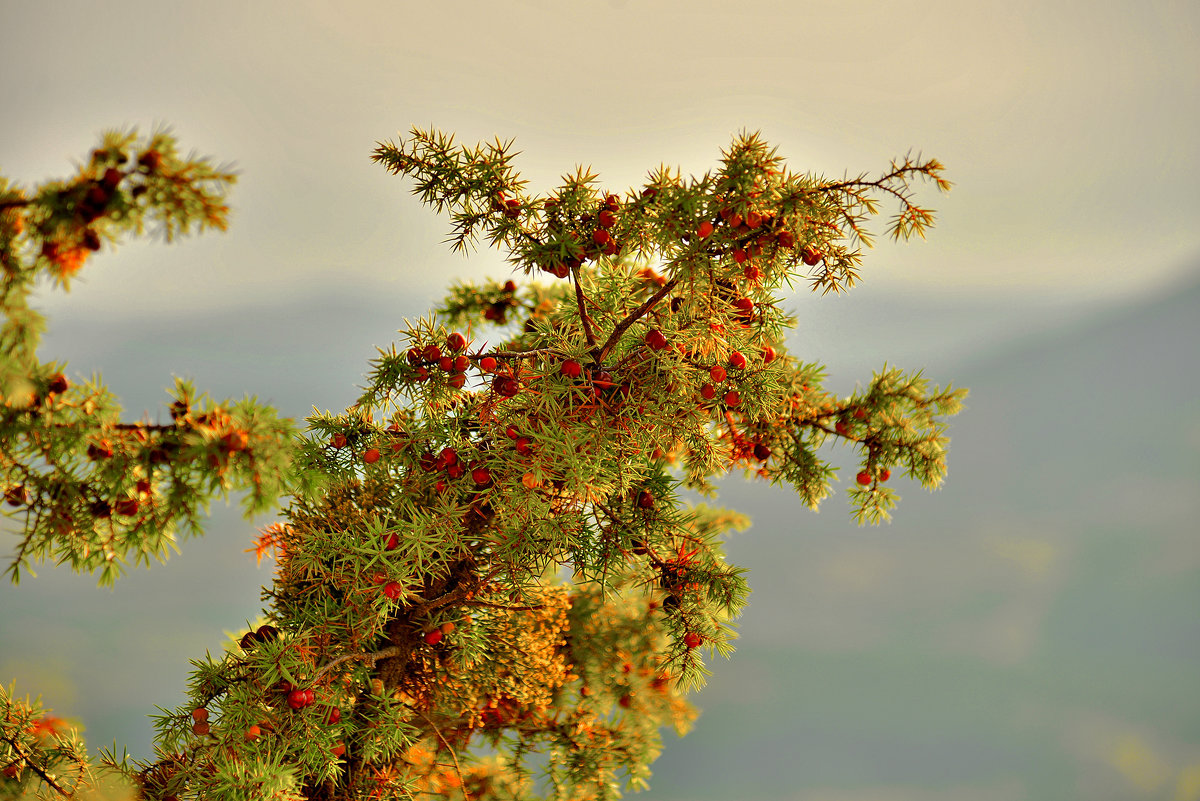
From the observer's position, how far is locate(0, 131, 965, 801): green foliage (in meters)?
0.63

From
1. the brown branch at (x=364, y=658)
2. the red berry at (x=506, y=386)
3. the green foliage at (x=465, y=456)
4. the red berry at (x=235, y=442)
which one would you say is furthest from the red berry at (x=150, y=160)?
the brown branch at (x=364, y=658)

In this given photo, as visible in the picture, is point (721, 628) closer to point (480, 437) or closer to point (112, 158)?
point (480, 437)

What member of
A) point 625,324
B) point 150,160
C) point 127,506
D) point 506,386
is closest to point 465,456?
point 506,386

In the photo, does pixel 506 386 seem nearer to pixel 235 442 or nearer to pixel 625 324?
pixel 625 324

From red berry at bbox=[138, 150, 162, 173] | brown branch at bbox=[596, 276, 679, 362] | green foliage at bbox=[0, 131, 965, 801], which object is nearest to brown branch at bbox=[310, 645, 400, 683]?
green foliage at bbox=[0, 131, 965, 801]

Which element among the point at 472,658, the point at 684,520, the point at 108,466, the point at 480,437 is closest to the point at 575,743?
the point at 472,658

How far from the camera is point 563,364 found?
2.94 ft

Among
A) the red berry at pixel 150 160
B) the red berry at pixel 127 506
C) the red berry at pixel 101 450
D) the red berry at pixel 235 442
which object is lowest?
the red berry at pixel 127 506

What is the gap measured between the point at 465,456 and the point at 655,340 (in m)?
0.28

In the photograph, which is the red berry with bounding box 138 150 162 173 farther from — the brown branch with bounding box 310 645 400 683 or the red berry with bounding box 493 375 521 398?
the brown branch with bounding box 310 645 400 683

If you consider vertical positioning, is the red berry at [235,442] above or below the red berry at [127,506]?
above

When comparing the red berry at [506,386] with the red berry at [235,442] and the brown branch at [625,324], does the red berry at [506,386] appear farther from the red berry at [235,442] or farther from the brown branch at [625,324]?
the red berry at [235,442]

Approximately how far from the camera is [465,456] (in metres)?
0.99

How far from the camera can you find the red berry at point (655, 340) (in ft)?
3.01
